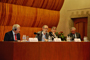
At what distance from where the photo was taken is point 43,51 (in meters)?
3.56

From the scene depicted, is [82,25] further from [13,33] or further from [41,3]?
[13,33]

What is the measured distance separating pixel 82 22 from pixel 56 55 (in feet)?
16.9

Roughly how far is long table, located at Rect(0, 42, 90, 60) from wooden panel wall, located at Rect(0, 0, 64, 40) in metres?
2.26

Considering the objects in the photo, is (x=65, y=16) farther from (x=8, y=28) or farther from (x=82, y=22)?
(x=8, y=28)

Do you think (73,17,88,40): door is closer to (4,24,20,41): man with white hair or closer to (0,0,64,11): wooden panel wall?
(0,0,64,11): wooden panel wall

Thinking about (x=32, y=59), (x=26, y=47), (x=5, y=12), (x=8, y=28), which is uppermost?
(x=5, y=12)

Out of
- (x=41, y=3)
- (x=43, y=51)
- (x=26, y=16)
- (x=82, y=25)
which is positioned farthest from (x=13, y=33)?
(x=82, y=25)

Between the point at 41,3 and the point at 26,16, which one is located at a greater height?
the point at 41,3

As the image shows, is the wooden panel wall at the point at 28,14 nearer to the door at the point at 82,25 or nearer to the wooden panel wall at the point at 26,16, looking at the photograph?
the wooden panel wall at the point at 26,16

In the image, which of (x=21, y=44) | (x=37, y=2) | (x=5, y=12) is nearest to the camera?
(x=21, y=44)

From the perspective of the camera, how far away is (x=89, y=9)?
800 cm

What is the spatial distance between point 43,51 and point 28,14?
286 centimetres

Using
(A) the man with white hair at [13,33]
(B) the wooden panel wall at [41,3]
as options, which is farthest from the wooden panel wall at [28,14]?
(A) the man with white hair at [13,33]

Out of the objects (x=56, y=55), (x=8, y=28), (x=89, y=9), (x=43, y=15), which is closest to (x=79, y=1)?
(x=89, y=9)
